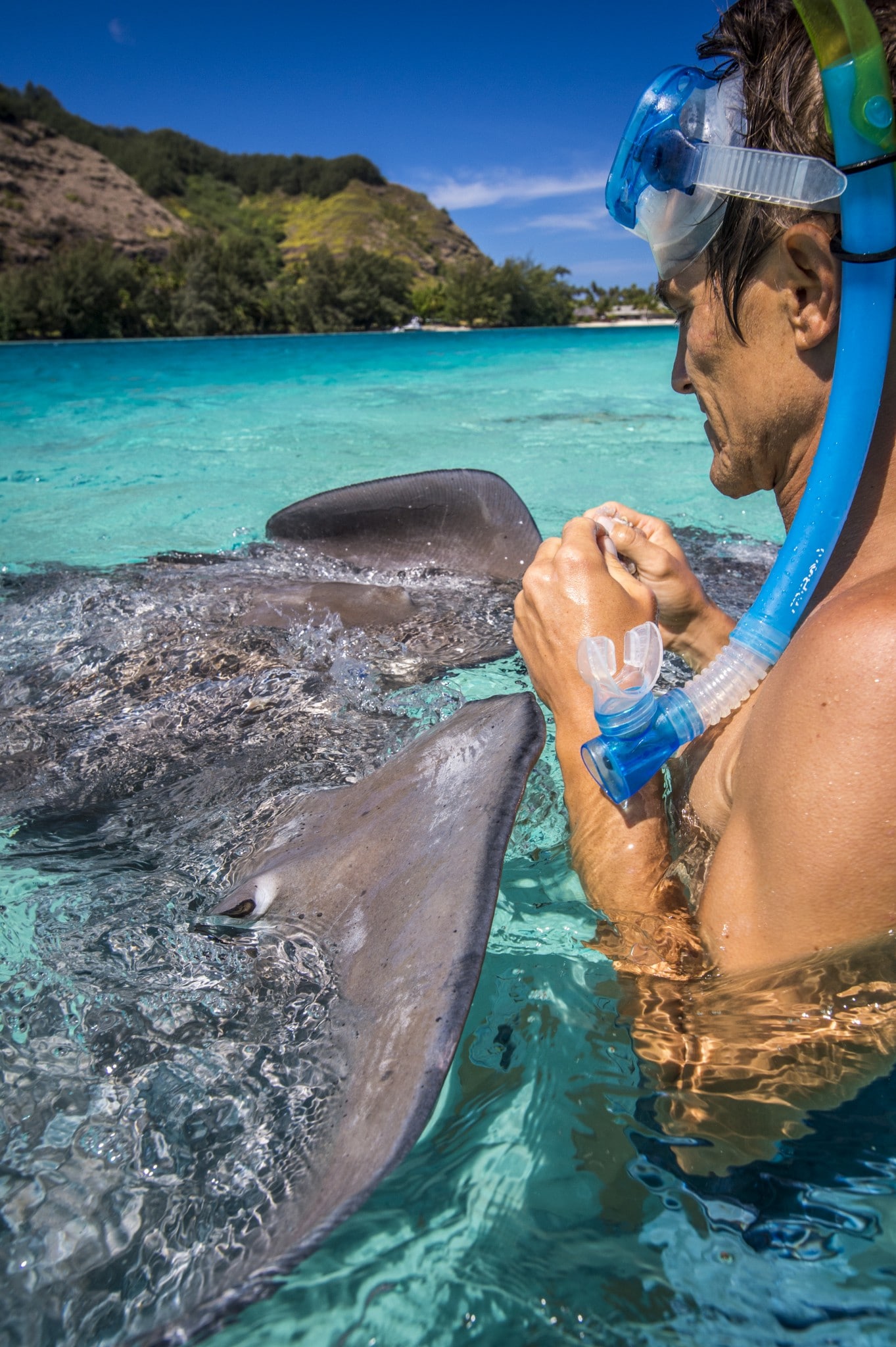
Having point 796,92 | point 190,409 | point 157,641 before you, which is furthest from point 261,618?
point 190,409

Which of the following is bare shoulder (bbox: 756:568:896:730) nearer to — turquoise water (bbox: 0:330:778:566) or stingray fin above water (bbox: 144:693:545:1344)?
stingray fin above water (bbox: 144:693:545:1344)

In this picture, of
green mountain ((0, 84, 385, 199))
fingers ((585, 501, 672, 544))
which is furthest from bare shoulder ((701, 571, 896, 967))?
green mountain ((0, 84, 385, 199))

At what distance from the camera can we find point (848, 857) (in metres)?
1.17

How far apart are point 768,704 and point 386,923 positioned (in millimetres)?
731

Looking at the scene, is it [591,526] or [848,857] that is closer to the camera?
[848,857]

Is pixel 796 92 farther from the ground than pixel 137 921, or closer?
farther from the ground

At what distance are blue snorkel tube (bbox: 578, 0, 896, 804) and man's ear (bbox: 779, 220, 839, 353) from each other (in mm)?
40

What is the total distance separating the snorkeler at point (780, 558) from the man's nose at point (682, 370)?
1cm

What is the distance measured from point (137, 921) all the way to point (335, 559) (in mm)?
2450

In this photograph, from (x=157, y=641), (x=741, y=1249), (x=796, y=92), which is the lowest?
(x=741, y=1249)

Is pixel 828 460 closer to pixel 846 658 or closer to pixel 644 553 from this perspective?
pixel 846 658

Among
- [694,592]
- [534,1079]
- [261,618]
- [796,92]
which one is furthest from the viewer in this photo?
[261,618]

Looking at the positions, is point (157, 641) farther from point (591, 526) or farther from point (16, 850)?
point (591, 526)

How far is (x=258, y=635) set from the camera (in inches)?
120
